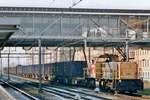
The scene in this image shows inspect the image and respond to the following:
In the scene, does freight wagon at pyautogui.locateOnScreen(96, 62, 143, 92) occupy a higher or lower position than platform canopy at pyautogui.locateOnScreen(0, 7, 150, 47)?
lower

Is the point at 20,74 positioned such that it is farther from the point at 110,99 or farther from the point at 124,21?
the point at 110,99

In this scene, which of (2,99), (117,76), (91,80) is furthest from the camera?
(91,80)

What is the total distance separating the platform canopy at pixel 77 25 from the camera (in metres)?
50.7

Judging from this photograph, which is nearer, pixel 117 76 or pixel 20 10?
pixel 117 76

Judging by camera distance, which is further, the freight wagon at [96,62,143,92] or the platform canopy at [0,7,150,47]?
the platform canopy at [0,7,150,47]

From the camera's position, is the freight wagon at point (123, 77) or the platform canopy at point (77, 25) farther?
the platform canopy at point (77, 25)

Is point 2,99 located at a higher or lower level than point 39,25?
lower

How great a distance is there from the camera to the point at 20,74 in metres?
113

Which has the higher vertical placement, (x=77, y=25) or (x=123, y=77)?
(x=77, y=25)

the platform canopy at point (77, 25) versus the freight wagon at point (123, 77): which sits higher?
the platform canopy at point (77, 25)

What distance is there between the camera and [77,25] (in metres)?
53.8

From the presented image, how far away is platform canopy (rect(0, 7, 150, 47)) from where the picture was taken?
166 feet

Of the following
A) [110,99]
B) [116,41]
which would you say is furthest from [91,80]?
[110,99]

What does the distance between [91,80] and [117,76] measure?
8.30 m
